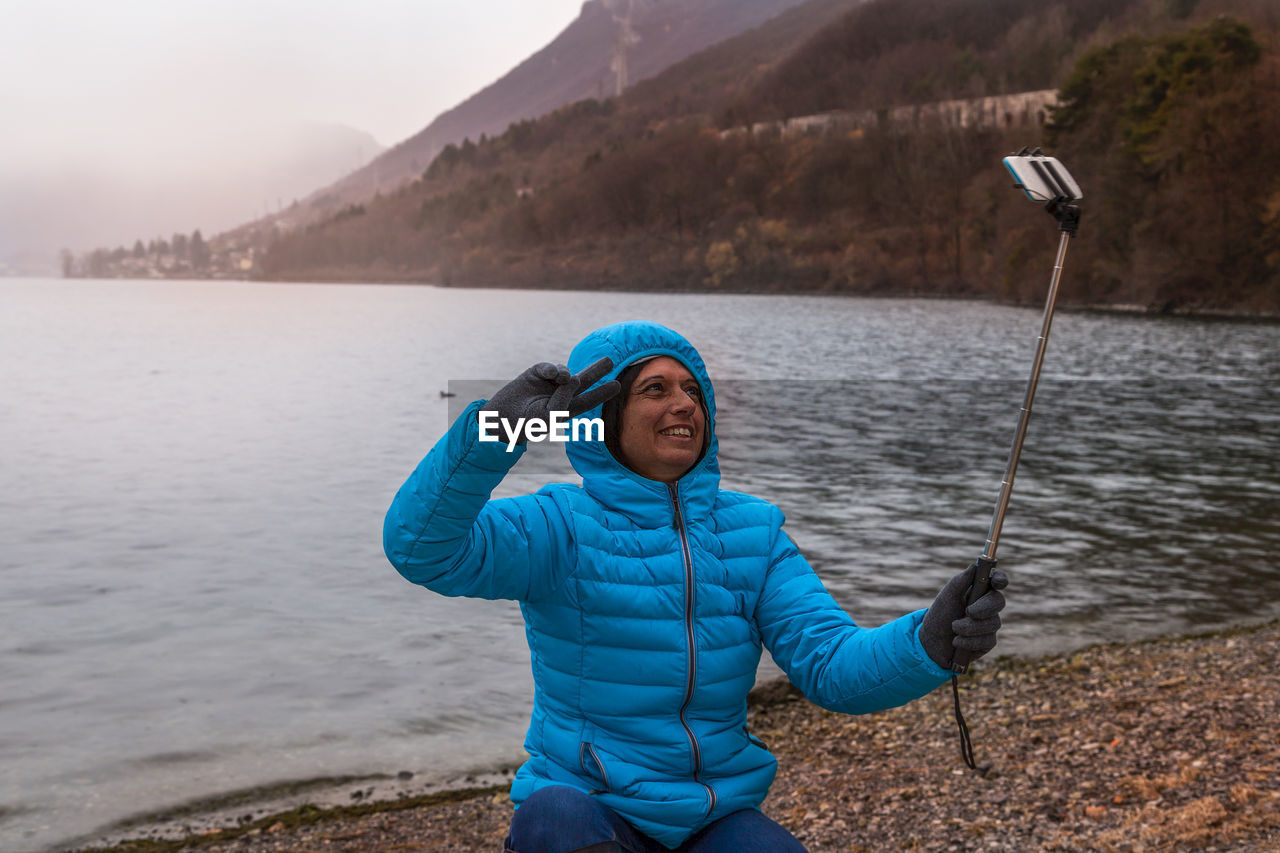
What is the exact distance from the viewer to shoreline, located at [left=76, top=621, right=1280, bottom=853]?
16.2 feet

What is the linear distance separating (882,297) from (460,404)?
97.3m

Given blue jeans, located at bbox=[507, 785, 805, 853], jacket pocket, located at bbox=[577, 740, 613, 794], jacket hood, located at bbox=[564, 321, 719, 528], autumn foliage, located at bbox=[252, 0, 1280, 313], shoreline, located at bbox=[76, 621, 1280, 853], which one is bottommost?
shoreline, located at bbox=[76, 621, 1280, 853]

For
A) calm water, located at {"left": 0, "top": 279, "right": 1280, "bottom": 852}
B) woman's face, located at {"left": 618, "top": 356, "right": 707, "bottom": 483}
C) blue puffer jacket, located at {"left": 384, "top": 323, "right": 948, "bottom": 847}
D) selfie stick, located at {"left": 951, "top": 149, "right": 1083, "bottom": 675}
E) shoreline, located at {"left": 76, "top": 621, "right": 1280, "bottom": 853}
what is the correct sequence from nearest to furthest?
1. selfie stick, located at {"left": 951, "top": 149, "right": 1083, "bottom": 675}
2. blue puffer jacket, located at {"left": 384, "top": 323, "right": 948, "bottom": 847}
3. woman's face, located at {"left": 618, "top": 356, "right": 707, "bottom": 483}
4. shoreline, located at {"left": 76, "top": 621, "right": 1280, "bottom": 853}
5. calm water, located at {"left": 0, "top": 279, "right": 1280, "bottom": 852}

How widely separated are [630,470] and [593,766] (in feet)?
2.56

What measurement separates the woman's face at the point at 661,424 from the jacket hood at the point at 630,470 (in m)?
0.03

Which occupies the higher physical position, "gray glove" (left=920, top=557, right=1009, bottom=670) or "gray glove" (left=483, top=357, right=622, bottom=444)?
"gray glove" (left=483, top=357, right=622, bottom=444)

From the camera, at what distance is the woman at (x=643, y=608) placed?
2654mm

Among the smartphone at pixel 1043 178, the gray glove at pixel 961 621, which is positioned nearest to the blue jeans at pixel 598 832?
the gray glove at pixel 961 621

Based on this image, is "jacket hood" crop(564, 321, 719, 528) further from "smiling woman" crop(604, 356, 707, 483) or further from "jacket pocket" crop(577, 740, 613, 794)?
"jacket pocket" crop(577, 740, 613, 794)

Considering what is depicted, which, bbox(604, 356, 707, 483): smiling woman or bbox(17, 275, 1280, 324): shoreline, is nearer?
bbox(604, 356, 707, 483): smiling woman

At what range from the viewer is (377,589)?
41.9 feet

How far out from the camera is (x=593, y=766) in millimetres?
2818

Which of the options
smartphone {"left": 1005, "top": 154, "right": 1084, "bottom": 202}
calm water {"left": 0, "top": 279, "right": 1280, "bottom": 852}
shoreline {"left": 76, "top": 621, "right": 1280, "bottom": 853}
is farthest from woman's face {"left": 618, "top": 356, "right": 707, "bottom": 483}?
calm water {"left": 0, "top": 279, "right": 1280, "bottom": 852}

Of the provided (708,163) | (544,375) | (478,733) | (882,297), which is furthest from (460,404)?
(708,163)
